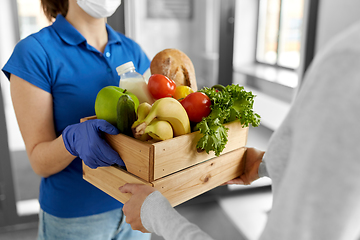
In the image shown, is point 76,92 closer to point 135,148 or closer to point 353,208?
point 135,148

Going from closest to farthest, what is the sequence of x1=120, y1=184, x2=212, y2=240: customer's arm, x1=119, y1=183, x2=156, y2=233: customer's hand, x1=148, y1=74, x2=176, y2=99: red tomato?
x1=120, y1=184, x2=212, y2=240: customer's arm → x1=119, y1=183, x2=156, y2=233: customer's hand → x1=148, y1=74, x2=176, y2=99: red tomato

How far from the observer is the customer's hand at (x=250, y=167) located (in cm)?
92

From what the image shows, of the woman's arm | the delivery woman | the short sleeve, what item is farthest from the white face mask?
the woman's arm

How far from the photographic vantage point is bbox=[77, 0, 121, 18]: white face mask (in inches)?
36.1

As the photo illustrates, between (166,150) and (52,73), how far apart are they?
1.56 ft

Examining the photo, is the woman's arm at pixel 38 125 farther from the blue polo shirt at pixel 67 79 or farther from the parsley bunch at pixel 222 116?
the parsley bunch at pixel 222 116

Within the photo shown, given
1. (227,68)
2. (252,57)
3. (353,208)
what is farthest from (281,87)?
(353,208)

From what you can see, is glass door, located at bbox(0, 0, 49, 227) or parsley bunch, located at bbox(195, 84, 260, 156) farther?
glass door, located at bbox(0, 0, 49, 227)

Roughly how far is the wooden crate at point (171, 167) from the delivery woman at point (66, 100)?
6 centimetres

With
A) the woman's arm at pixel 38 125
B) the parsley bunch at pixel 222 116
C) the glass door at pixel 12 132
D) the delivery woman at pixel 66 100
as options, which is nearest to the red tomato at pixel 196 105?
the parsley bunch at pixel 222 116

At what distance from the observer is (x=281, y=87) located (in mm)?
3203

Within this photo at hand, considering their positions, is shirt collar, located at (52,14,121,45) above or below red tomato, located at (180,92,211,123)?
above

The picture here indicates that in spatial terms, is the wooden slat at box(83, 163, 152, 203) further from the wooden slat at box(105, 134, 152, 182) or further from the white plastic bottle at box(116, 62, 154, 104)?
the white plastic bottle at box(116, 62, 154, 104)

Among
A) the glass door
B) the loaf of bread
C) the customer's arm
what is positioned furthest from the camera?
the glass door
